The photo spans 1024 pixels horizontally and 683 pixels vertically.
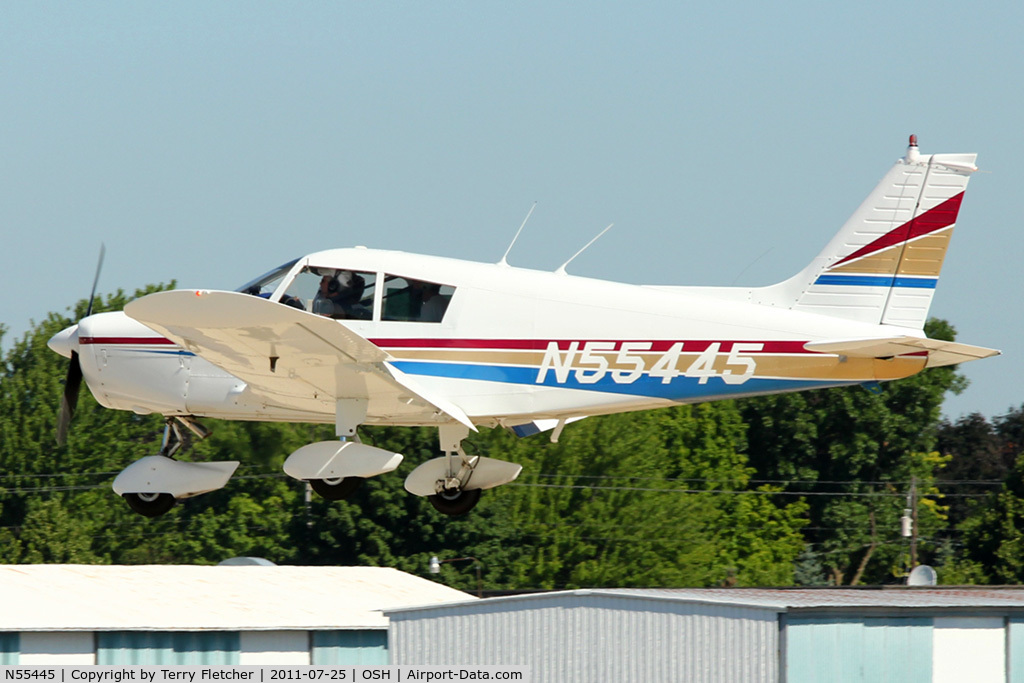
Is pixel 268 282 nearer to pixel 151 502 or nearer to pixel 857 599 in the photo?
pixel 151 502

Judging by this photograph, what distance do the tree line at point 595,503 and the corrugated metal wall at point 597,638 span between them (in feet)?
46.2

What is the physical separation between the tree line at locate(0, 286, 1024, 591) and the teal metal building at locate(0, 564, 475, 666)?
9687 mm

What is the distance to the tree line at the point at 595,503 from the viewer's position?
42.7 m

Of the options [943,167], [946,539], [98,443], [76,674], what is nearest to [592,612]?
[76,674]

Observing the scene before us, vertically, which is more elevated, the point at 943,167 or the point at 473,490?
the point at 943,167

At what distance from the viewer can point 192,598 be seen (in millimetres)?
24297

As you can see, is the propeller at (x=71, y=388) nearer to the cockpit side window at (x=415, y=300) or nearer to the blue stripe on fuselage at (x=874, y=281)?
the cockpit side window at (x=415, y=300)

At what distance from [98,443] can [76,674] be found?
102 ft

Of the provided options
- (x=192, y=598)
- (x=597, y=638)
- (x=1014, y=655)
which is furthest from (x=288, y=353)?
(x=192, y=598)

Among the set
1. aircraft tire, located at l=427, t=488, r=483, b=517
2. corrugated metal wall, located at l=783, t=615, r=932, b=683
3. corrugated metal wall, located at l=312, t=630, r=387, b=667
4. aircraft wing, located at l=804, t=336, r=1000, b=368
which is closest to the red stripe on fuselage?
aircraft wing, located at l=804, t=336, r=1000, b=368

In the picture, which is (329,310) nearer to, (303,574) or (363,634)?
(363,634)

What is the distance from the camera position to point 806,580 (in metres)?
49.8

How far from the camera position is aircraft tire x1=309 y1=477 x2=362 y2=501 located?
44.7ft

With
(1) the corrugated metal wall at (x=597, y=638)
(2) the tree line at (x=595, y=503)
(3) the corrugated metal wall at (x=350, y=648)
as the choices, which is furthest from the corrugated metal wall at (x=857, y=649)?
(2) the tree line at (x=595, y=503)
